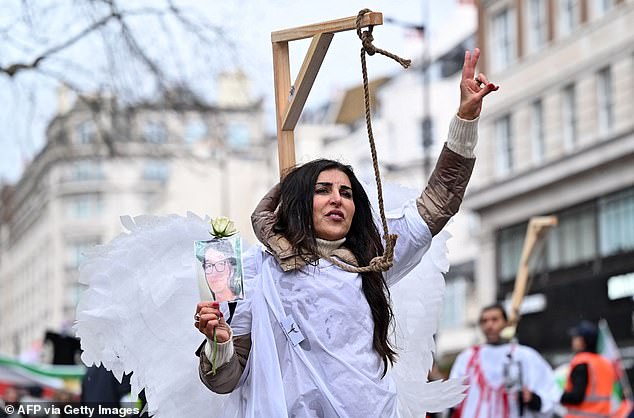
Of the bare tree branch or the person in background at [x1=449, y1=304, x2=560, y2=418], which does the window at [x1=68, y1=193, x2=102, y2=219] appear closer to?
the bare tree branch

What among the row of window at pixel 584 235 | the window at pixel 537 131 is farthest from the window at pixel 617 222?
the window at pixel 537 131

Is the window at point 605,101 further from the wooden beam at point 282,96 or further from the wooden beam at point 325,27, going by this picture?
the wooden beam at point 325,27

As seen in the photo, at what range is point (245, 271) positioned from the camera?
5984 millimetres

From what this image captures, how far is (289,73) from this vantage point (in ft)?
21.8

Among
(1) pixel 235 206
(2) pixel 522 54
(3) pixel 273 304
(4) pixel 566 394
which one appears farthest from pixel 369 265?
(1) pixel 235 206

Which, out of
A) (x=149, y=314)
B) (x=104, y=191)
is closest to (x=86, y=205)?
(x=104, y=191)

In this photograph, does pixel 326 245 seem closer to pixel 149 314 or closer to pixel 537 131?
pixel 149 314

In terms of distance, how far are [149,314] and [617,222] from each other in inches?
1087

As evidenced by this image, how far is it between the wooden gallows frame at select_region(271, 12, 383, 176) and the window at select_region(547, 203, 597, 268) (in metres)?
28.2

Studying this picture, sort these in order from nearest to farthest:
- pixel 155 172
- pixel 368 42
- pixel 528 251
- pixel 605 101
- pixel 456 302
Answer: pixel 368 42 < pixel 528 251 < pixel 605 101 < pixel 456 302 < pixel 155 172

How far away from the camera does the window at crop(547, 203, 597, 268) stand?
113 feet

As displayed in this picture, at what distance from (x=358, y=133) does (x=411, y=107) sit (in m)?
4.20

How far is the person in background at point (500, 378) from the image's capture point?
11.6 m

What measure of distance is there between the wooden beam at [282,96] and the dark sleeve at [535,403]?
5.57 meters
